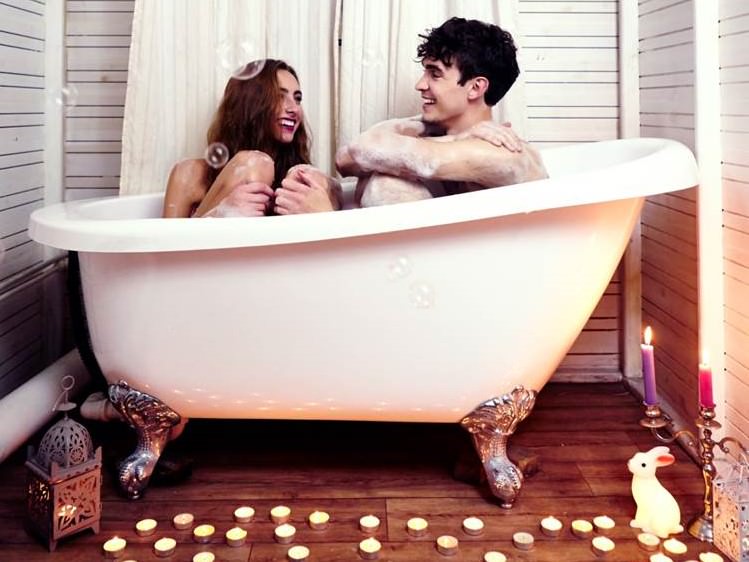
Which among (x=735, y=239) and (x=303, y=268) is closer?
(x=303, y=268)

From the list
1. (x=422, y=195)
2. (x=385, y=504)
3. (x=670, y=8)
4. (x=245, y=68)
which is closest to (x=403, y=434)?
(x=385, y=504)

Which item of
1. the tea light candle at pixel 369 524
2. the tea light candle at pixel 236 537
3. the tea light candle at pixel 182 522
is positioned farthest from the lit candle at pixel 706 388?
the tea light candle at pixel 182 522

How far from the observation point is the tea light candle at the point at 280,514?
1.37 metres

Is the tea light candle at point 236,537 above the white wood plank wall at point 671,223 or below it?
below

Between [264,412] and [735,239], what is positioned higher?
[735,239]

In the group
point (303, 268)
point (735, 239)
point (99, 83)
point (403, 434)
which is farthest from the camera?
point (99, 83)

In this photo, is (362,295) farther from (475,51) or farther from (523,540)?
(475,51)

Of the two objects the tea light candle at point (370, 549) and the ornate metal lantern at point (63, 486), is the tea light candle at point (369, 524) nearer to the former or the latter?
the tea light candle at point (370, 549)

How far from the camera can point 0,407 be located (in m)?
1.59

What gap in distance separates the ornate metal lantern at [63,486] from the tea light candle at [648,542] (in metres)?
0.95

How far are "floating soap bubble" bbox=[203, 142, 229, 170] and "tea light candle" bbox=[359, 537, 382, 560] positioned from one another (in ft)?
3.17

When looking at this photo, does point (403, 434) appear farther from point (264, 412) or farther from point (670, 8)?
point (670, 8)

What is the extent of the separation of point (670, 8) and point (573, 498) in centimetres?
122

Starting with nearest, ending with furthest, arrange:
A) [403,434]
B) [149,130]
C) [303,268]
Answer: [303,268] → [403,434] → [149,130]
